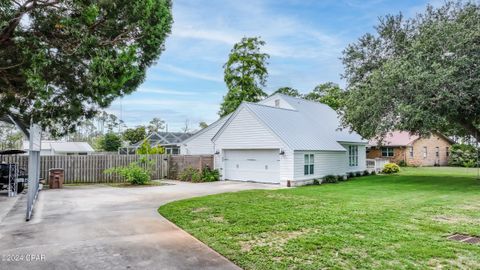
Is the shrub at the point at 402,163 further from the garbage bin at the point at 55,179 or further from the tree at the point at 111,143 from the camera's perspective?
the tree at the point at 111,143

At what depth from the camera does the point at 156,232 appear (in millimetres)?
6719

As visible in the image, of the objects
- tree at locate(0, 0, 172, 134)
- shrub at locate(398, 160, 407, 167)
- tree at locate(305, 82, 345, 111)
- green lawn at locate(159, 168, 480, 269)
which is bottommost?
green lawn at locate(159, 168, 480, 269)

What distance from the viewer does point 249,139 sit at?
1817 centimetres

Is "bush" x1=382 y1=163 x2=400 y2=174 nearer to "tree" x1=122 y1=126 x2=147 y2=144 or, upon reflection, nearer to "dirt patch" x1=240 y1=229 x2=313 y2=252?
"dirt patch" x1=240 y1=229 x2=313 y2=252

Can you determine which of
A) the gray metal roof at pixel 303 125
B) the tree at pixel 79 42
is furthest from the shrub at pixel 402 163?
the tree at pixel 79 42

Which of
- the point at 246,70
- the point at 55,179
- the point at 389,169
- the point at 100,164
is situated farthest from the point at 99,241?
the point at 246,70

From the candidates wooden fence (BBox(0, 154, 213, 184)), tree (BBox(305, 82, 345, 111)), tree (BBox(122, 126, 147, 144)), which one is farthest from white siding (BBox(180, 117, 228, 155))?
tree (BBox(122, 126, 147, 144))

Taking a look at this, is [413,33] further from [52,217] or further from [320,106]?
[52,217]

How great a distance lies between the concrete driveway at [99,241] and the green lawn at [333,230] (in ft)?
1.43

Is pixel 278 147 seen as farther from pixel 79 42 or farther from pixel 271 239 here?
pixel 79 42

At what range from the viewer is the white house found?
55.1 feet

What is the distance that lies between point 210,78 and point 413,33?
21153 mm

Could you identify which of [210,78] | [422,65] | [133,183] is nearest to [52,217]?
[133,183]

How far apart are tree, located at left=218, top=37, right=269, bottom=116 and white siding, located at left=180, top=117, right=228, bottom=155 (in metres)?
8.97
